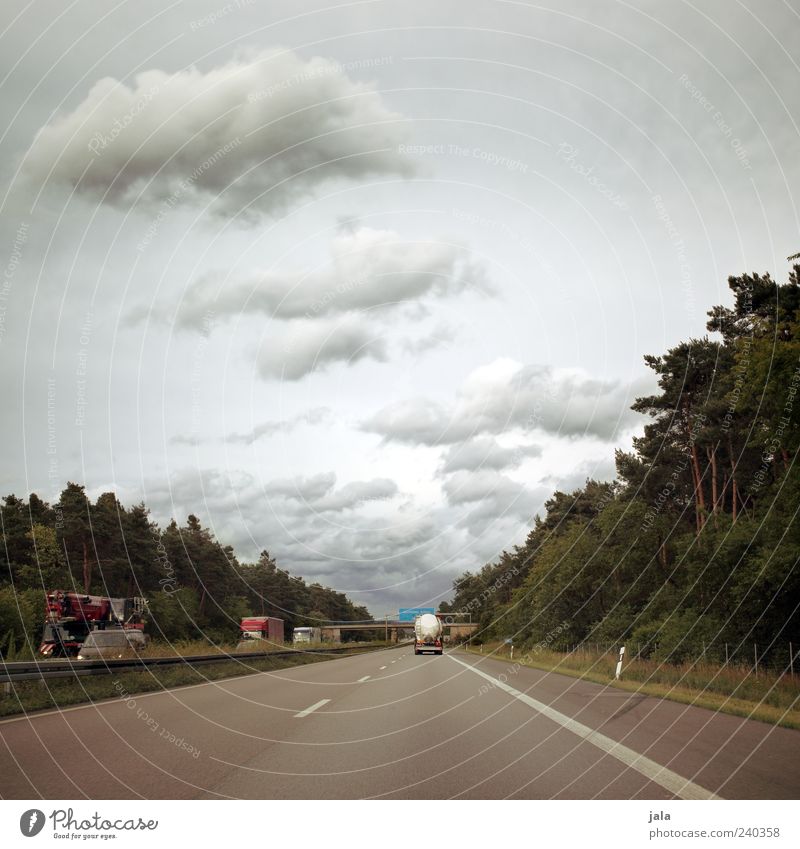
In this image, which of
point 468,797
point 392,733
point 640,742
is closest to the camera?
point 468,797

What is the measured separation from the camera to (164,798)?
5516mm

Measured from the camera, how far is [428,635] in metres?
64.6

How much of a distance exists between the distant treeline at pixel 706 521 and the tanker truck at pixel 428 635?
8.75 meters

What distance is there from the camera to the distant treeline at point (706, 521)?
28.8m

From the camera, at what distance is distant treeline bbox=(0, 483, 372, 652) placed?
177 feet

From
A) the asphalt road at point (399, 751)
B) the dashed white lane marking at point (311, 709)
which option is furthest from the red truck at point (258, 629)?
the asphalt road at point (399, 751)

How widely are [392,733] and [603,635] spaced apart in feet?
148

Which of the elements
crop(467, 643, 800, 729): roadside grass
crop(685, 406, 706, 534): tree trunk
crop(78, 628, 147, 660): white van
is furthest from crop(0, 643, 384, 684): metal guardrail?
crop(685, 406, 706, 534): tree trunk

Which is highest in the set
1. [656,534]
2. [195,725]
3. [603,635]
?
[656,534]

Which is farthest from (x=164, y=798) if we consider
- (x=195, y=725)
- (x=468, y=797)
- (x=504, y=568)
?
(x=504, y=568)

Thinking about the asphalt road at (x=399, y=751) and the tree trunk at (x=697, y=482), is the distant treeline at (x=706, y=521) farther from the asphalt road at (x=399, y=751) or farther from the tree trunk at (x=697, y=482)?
the asphalt road at (x=399, y=751)
